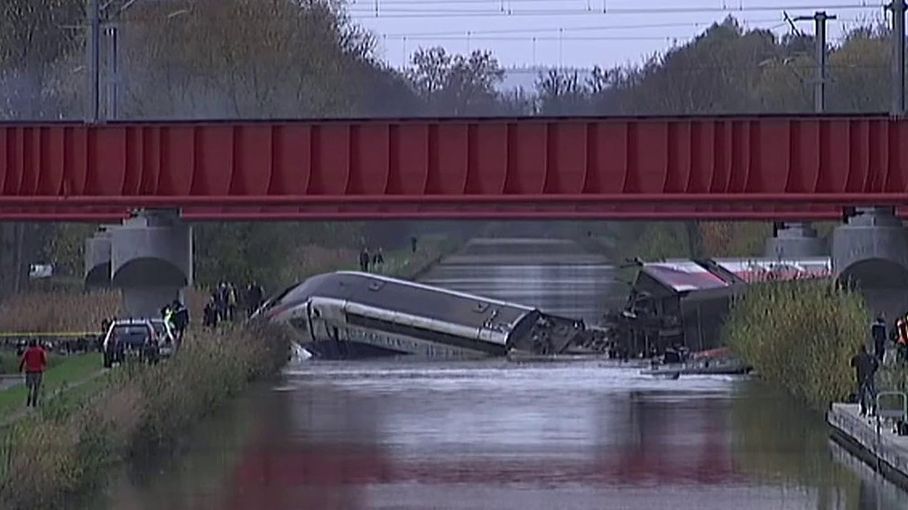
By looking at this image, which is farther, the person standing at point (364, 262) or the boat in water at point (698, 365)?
the person standing at point (364, 262)

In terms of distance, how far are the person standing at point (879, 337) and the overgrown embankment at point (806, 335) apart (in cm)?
43

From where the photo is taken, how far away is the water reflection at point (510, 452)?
3192 centimetres

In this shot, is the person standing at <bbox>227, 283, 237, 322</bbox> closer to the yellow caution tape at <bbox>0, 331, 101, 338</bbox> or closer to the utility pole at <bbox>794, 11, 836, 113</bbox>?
the yellow caution tape at <bbox>0, 331, 101, 338</bbox>

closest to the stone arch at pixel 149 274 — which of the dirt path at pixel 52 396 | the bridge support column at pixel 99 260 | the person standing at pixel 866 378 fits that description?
the dirt path at pixel 52 396

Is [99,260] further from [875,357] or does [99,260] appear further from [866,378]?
[866,378]

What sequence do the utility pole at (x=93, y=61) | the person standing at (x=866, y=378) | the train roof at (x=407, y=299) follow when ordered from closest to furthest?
the person standing at (x=866, y=378) < the utility pole at (x=93, y=61) < the train roof at (x=407, y=299)

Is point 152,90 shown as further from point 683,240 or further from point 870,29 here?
point 870,29

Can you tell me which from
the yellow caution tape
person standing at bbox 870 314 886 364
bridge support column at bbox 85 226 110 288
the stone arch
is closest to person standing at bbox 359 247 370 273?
the yellow caution tape

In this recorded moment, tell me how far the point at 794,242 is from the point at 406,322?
11.9 metres

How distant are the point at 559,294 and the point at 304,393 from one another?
42056mm

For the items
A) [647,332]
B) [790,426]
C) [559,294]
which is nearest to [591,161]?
[790,426]

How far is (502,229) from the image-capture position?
173875 millimetres

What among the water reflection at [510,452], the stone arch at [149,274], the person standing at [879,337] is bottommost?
the water reflection at [510,452]

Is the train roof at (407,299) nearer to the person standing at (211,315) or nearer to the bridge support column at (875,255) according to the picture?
the person standing at (211,315)
